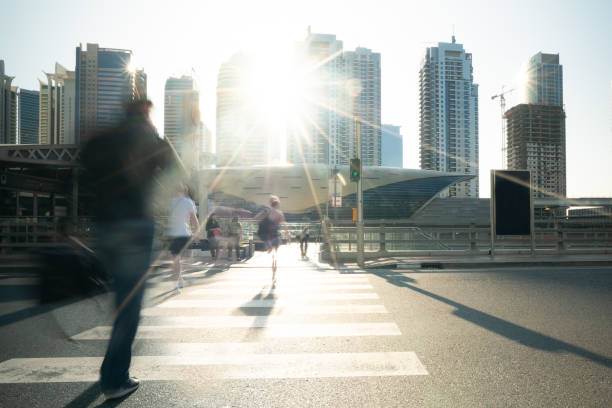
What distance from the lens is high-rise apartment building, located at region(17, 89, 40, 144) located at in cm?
15650

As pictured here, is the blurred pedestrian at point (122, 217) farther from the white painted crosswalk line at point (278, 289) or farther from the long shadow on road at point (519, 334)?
the white painted crosswalk line at point (278, 289)

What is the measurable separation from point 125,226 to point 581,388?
12.0 feet

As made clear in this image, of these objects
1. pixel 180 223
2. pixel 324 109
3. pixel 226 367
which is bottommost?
pixel 226 367

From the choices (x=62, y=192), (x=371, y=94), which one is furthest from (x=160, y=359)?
(x=371, y=94)

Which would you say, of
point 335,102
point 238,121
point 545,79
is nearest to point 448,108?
point 335,102

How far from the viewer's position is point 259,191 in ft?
230

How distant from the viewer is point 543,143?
4771 inches

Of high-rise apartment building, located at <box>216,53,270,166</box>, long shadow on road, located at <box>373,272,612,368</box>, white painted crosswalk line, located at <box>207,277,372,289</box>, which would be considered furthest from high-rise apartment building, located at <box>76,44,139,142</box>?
high-rise apartment building, located at <box>216,53,270,166</box>

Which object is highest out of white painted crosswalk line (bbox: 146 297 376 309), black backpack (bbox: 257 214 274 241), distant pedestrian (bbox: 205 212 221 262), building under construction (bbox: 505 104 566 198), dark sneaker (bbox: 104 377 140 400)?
building under construction (bbox: 505 104 566 198)

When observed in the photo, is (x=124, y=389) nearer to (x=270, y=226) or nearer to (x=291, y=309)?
(x=291, y=309)

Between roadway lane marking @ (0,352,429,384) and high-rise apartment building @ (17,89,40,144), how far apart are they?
623 ft

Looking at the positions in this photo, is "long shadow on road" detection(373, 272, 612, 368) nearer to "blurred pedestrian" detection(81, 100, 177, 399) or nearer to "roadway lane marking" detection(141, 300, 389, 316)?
"roadway lane marking" detection(141, 300, 389, 316)

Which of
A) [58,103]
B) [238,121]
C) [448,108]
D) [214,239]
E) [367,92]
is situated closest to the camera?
[214,239]

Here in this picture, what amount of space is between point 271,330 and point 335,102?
93003 millimetres
